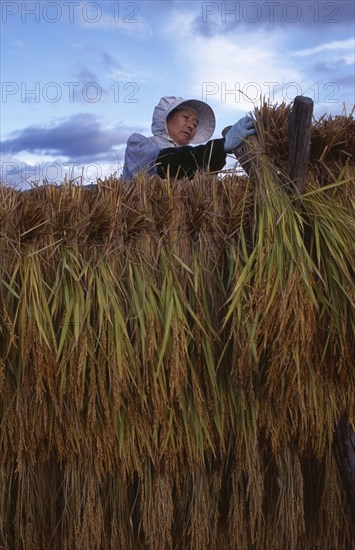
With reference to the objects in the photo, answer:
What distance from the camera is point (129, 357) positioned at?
232cm

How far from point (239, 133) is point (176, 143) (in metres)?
1.04

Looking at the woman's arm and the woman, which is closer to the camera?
the woman's arm

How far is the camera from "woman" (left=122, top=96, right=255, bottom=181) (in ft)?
9.41

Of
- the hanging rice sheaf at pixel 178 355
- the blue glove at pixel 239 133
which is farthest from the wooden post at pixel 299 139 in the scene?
the blue glove at pixel 239 133

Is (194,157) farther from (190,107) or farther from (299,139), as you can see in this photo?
(190,107)

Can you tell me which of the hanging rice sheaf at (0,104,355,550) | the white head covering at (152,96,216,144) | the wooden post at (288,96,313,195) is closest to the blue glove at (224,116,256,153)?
the hanging rice sheaf at (0,104,355,550)

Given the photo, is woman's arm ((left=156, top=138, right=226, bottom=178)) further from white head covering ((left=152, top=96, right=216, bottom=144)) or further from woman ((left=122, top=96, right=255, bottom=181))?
white head covering ((left=152, top=96, right=216, bottom=144))

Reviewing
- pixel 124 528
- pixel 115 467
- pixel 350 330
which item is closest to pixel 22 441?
pixel 115 467

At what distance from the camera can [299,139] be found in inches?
95.3

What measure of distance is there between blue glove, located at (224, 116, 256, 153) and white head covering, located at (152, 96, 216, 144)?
3.12 ft

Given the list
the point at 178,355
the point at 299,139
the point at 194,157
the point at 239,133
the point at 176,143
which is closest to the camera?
the point at 178,355

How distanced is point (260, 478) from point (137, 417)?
46 cm

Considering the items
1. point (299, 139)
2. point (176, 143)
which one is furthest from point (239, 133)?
point (176, 143)

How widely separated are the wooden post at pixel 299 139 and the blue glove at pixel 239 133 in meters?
0.18
